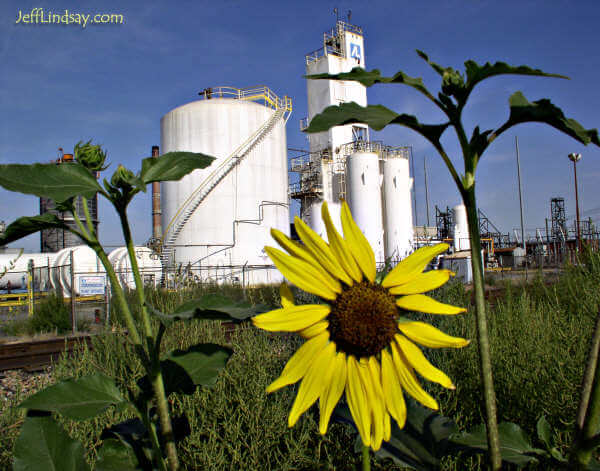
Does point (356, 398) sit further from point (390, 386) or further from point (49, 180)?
point (49, 180)

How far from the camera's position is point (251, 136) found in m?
24.2

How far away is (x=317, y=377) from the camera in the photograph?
2.46ft

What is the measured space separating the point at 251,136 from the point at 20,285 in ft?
50.4

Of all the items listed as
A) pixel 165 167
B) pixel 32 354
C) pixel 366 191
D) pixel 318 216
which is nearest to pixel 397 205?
pixel 366 191

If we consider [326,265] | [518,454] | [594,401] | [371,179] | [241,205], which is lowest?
[518,454]

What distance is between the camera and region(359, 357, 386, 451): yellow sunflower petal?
2.40 ft

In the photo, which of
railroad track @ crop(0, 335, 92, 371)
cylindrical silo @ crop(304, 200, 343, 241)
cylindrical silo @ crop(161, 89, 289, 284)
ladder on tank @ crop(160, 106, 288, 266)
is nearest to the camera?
railroad track @ crop(0, 335, 92, 371)

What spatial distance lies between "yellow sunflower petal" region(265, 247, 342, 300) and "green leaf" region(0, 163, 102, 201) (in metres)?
0.36

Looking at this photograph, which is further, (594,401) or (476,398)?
(476,398)

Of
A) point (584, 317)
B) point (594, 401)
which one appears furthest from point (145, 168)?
point (584, 317)

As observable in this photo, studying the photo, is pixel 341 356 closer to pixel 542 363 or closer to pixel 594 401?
pixel 594 401

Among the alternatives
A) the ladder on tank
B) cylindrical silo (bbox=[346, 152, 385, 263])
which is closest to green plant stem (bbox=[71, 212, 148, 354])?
the ladder on tank

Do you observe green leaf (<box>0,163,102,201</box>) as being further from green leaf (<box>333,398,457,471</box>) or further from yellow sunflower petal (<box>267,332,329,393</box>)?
green leaf (<box>333,398,457,471</box>)

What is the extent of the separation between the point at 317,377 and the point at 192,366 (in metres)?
0.39
